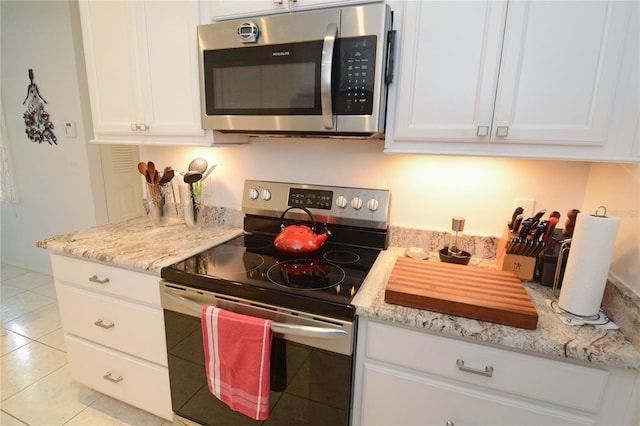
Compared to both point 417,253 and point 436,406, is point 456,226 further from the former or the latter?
point 436,406

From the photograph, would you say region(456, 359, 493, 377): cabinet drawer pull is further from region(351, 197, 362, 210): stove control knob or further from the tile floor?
the tile floor

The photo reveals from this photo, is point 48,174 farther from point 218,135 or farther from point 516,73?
point 516,73

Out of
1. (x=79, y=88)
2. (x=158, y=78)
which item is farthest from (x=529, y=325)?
(x=79, y=88)

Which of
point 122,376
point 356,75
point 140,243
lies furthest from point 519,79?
point 122,376

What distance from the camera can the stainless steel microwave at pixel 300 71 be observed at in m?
1.11

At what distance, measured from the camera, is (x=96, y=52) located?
5.17ft

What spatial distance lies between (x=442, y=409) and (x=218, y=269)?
2.96 feet

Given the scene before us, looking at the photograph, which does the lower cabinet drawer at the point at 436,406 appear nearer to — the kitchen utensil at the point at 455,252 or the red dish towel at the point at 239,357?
the red dish towel at the point at 239,357

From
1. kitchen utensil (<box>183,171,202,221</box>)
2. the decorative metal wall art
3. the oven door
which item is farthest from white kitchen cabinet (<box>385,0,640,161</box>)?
the decorative metal wall art

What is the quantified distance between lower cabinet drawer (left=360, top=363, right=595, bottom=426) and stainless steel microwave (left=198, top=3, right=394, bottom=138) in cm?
85

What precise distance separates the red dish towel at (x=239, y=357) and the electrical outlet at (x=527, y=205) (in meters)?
1.10

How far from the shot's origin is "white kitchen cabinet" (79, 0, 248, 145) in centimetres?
141

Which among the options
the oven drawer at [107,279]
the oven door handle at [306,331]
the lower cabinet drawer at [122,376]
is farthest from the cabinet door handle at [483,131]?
the lower cabinet drawer at [122,376]

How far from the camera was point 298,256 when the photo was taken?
141 cm
